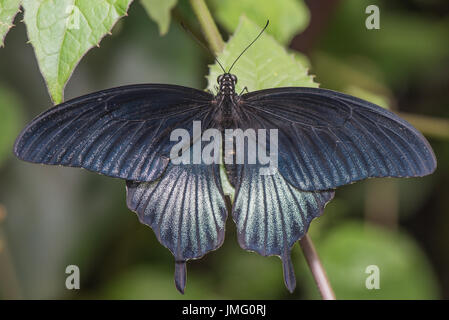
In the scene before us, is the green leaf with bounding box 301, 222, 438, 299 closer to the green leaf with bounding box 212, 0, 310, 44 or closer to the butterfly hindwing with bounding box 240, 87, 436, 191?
the green leaf with bounding box 212, 0, 310, 44

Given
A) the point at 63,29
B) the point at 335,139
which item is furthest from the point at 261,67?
the point at 63,29

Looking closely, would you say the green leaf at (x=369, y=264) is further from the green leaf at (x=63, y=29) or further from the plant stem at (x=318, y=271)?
the green leaf at (x=63, y=29)

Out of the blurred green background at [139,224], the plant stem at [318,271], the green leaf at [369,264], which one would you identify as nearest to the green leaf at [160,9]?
the plant stem at [318,271]

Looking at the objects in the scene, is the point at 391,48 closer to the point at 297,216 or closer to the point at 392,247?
the point at 392,247

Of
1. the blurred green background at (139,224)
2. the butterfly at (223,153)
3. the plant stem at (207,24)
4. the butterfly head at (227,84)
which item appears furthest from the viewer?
the blurred green background at (139,224)

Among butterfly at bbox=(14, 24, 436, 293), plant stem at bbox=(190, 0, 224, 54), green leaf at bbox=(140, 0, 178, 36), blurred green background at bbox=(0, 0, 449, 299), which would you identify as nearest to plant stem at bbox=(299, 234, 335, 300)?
butterfly at bbox=(14, 24, 436, 293)
